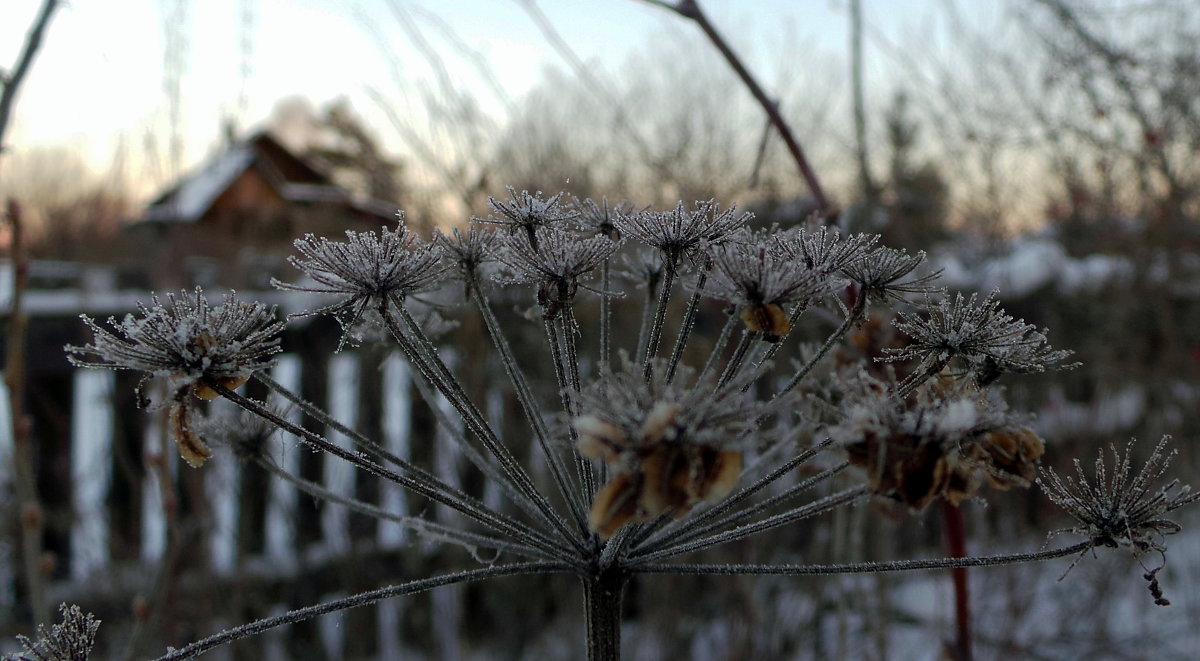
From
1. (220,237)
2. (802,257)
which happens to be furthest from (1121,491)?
(220,237)

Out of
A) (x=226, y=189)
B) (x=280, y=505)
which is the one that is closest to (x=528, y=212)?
(x=280, y=505)

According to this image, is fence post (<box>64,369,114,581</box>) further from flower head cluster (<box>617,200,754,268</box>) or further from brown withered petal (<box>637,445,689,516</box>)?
brown withered petal (<box>637,445,689,516</box>)

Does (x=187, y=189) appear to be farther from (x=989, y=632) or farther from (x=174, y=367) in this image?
(x=989, y=632)

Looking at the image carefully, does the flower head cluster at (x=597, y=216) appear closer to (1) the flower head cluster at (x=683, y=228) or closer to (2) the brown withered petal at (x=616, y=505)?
(1) the flower head cluster at (x=683, y=228)

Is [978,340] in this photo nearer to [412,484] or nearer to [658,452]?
[658,452]

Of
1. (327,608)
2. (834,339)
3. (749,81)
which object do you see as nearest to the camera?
(327,608)

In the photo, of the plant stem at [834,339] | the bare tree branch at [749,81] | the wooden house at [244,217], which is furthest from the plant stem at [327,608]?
the wooden house at [244,217]
